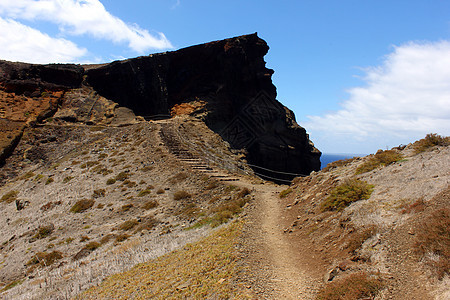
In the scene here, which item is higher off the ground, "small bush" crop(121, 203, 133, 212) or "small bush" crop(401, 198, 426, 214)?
"small bush" crop(401, 198, 426, 214)

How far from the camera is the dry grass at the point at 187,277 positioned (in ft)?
25.4

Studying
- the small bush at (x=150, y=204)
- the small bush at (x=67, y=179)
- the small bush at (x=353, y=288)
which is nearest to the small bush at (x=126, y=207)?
the small bush at (x=150, y=204)

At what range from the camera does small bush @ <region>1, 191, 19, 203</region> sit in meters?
26.3

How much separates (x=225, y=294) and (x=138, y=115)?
49031 millimetres

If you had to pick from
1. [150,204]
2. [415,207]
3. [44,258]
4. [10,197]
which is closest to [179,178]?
[150,204]

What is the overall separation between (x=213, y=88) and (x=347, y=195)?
Answer: 4169 cm

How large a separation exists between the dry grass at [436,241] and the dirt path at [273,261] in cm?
284

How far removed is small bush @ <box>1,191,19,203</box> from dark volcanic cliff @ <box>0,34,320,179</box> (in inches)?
1059

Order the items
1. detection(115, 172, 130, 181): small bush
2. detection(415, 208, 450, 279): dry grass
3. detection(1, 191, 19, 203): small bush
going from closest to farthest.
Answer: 1. detection(415, 208, 450, 279): dry grass
2. detection(115, 172, 130, 181): small bush
3. detection(1, 191, 19, 203): small bush

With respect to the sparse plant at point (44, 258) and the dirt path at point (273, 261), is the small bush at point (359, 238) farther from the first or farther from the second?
the sparse plant at point (44, 258)

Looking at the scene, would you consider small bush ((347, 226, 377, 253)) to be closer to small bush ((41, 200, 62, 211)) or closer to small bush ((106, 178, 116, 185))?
small bush ((106, 178, 116, 185))

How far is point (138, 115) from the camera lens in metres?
51.9

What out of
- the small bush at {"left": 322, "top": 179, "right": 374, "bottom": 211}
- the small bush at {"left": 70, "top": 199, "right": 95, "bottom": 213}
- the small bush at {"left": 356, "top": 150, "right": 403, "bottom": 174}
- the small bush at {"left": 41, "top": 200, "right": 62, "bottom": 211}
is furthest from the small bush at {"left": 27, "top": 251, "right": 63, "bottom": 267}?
the small bush at {"left": 356, "top": 150, "right": 403, "bottom": 174}

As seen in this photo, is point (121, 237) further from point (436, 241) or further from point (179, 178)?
point (436, 241)
